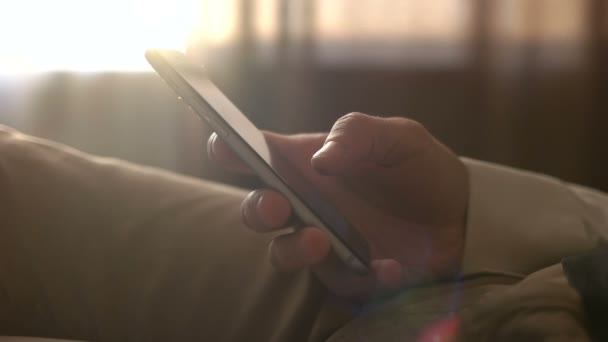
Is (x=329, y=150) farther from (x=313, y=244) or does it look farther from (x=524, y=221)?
(x=524, y=221)

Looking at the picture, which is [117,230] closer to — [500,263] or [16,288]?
[16,288]

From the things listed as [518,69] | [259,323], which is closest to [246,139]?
[259,323]

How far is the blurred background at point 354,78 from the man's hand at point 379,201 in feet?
3.13

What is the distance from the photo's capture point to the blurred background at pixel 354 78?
1665 millimetres

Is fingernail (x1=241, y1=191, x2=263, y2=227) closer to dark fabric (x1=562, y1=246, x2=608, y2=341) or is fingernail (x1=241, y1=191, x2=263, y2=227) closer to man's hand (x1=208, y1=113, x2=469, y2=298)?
man's hand (x1=208, y1=113, x2=469, y2=298)

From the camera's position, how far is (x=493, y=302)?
0.44m

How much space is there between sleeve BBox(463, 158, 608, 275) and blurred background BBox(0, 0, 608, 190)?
1.01 m

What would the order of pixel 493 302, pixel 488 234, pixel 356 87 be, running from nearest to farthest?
pixel 493 302 < pixel 488 234 < pixel 356 87

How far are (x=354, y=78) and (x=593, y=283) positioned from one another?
54.1 inches

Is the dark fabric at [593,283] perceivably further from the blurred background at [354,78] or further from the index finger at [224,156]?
the blurred background at [354,78]

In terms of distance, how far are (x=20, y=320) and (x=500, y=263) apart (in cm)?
47

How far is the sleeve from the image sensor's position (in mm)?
658

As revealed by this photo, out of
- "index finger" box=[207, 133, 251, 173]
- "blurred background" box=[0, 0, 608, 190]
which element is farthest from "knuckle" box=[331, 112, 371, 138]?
"blurred background" box=[0, 0, 608, 190]

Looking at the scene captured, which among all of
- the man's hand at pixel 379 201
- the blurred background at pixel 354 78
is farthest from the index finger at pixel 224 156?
the blurred background at pixel 354 78
